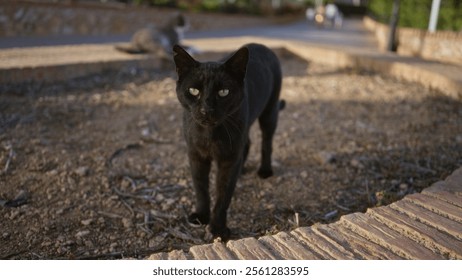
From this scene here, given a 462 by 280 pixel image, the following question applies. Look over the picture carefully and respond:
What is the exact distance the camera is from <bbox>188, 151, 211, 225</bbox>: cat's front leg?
218 cm

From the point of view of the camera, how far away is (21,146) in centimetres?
298

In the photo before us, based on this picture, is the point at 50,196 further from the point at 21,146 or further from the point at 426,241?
the point at 426,241

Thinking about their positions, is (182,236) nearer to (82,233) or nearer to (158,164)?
(82,233)

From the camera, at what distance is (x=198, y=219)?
7.52ft

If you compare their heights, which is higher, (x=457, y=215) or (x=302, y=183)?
(x=457, y=215)

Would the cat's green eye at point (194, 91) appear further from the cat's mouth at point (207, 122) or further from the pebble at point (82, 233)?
the pebble at point (82, 233)

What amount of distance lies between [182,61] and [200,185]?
30.2 inches

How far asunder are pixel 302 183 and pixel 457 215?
123cm

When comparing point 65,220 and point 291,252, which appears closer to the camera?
point 291,252

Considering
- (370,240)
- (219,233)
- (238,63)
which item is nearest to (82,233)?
(219,233)

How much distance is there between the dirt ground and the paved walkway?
566mm

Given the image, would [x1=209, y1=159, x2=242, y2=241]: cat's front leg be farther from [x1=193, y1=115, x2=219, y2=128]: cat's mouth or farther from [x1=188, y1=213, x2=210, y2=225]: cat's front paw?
[x1=193, y1=115, x2=219, y2=128]: cat's mouth
